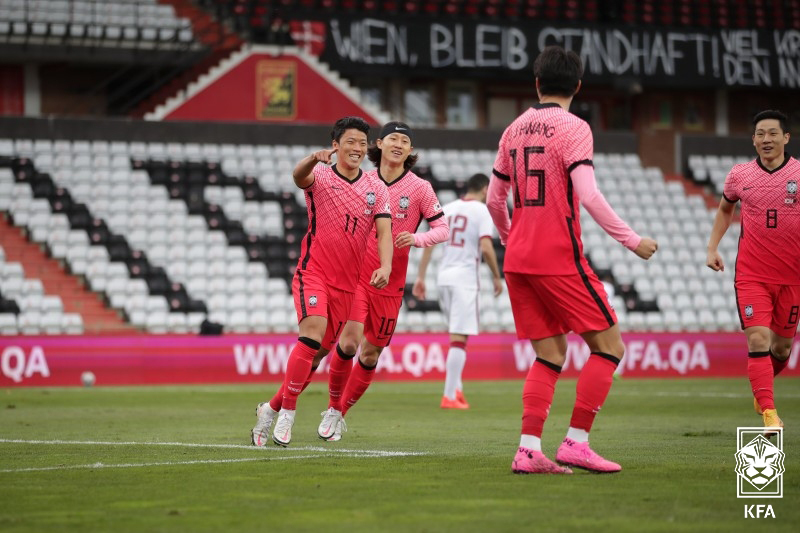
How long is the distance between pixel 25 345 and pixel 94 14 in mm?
11845

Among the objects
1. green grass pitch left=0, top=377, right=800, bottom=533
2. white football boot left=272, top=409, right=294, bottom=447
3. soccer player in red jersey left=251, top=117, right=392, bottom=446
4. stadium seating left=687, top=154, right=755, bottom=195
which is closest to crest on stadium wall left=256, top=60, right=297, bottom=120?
stadium seating left=687, top=154, right=755, bottom=195

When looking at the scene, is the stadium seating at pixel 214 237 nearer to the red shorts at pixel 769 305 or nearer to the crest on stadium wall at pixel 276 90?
the crest on stadium wall at pixel 276 90

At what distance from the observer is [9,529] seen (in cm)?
564

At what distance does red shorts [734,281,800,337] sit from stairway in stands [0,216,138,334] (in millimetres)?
13529

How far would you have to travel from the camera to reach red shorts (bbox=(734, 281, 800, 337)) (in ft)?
33.8

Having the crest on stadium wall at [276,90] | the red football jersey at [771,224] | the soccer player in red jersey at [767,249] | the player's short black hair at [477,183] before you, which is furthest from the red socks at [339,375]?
the crest on stadium wall at [276,90]

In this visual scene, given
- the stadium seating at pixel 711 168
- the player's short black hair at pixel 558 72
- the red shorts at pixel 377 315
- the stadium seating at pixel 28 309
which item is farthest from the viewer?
the stadium seating at pixel 711 168

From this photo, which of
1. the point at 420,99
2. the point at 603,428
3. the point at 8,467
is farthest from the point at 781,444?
the point at 420,99

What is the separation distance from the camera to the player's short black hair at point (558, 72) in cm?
754

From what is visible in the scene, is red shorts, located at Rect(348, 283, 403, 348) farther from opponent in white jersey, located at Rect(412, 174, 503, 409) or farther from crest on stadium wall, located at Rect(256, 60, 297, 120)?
crest on stadium wall, located at Rect(256, 60, 297, 120)

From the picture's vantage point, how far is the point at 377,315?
10.7 meters

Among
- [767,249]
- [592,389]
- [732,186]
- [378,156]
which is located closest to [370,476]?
[592,389]

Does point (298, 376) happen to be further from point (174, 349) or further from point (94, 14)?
point (94, 14)

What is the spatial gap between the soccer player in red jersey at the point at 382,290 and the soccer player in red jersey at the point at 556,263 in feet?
→ 9.22
